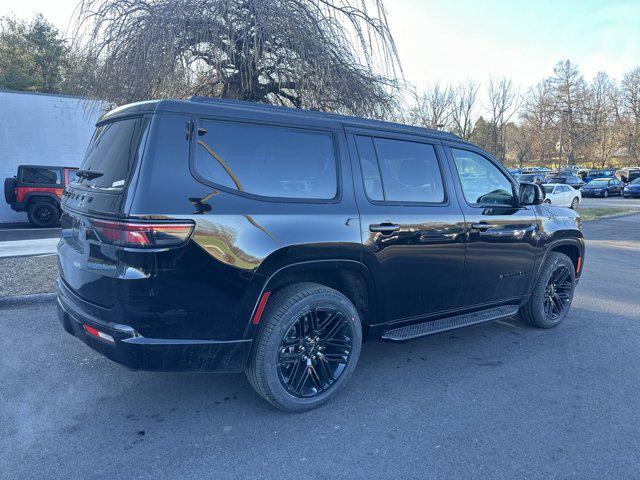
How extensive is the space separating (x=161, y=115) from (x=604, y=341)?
462cm

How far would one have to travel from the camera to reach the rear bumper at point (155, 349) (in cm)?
257

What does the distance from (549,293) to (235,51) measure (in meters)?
5.50

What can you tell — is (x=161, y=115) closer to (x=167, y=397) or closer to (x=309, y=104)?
(x=167, y=397)

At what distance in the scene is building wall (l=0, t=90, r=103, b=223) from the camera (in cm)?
1360

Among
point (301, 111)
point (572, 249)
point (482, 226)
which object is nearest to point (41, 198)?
point (301, 111)

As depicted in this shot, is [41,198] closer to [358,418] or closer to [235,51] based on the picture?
[235,51]

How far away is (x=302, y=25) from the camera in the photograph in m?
6.70

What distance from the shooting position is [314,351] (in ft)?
10.5

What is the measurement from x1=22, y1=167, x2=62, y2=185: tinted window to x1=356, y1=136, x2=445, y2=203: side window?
1304 cm

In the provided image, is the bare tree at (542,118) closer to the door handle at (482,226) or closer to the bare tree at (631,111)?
the bare tree at (631,111)

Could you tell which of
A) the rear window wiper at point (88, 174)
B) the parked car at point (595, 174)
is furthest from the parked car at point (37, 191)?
the parked car at point (595, 174)

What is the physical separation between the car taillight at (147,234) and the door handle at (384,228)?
4.45 ft

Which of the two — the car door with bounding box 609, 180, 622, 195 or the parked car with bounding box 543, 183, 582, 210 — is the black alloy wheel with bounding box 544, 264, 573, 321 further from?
the car door with bounding box 609, 180, 622, 195

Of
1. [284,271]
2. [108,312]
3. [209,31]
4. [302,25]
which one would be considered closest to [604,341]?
[284,271]
